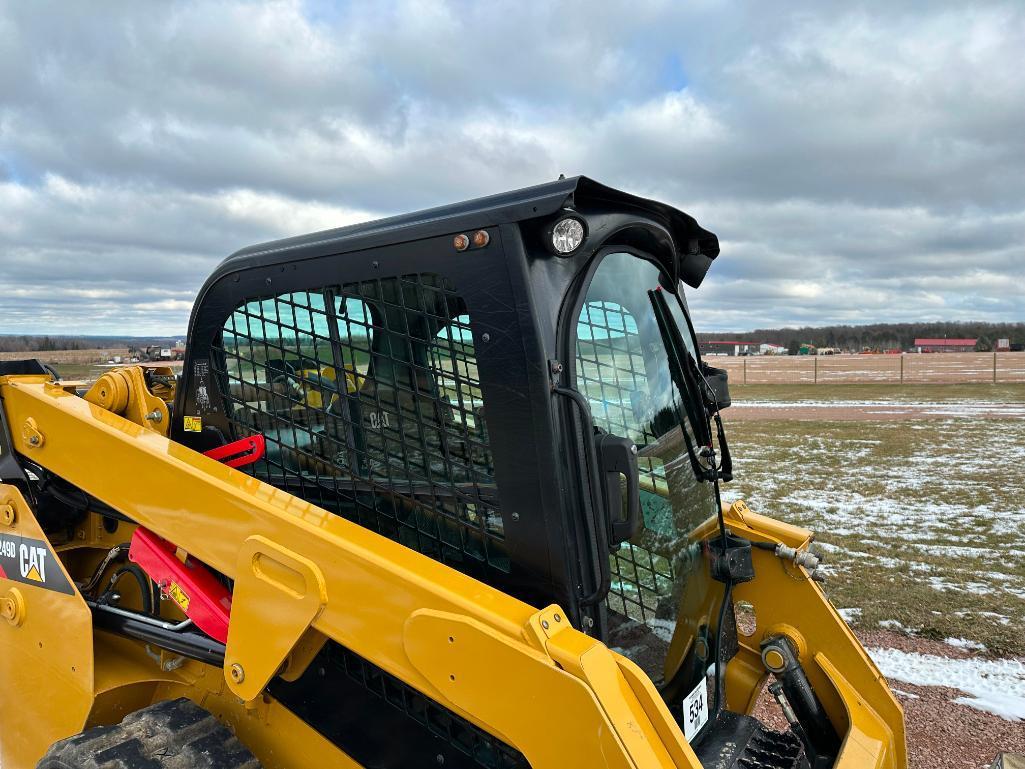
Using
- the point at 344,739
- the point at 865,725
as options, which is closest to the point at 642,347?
the point at 344,739

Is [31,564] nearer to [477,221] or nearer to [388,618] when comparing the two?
[388,618]

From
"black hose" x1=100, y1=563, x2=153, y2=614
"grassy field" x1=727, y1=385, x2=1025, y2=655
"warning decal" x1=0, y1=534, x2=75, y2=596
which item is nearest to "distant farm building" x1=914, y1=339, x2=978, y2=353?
"grassy field" x1=727, y1=385, x2=1025, y2=655

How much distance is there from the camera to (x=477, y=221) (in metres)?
1.92

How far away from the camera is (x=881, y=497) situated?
894cm

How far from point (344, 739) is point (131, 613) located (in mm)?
1062

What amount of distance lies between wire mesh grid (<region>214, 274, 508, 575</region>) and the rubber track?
0.78 metres

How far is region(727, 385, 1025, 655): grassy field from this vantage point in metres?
5.40

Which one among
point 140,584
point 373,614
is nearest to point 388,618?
point 373,614

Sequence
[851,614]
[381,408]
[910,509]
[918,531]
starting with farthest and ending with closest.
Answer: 1. [910,509]
2. [918,531]
3. [851,614]
4. [381,408]

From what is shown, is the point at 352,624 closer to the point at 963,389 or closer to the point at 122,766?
the point at 122,766

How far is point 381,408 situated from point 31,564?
1.70m

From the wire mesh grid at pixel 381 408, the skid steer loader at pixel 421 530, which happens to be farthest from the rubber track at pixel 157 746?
the wire mesh grid at pixel 381 408

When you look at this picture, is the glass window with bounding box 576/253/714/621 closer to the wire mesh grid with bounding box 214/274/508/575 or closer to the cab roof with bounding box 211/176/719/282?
the cab roof with bounding box 211/176/719/282

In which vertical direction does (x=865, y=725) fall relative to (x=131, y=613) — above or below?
below
